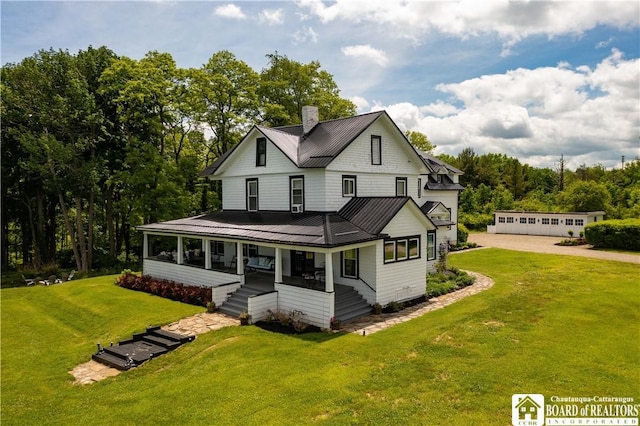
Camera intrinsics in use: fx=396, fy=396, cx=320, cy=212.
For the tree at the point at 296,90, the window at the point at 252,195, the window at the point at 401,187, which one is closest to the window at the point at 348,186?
the window at the point at 401,187

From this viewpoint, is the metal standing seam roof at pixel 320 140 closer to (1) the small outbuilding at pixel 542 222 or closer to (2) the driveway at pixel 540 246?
(2) the driveway at pixel 540 246

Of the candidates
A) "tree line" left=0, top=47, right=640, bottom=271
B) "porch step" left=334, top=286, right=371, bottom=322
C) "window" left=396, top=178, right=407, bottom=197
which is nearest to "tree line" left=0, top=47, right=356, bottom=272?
"tree line" left=0, top=47, right=640, bottom=271

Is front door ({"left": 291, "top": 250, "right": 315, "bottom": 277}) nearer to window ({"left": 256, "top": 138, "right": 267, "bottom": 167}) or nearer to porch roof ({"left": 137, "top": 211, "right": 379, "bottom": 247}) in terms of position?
porch roof ({"left": 137, "top": 211, "right": 379, "bottom": 247})

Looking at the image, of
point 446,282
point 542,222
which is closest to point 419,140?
point 542,222

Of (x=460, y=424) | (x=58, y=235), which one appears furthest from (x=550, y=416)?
(x=58, y=235)

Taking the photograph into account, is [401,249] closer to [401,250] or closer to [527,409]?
[401,250]

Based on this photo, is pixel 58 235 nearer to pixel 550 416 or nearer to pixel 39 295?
pixel 39 295
